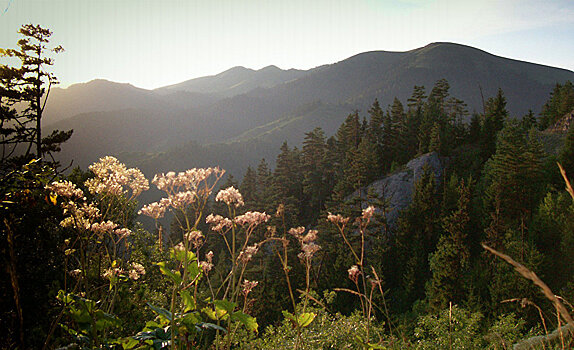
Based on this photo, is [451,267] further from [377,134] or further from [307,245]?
[307,245]

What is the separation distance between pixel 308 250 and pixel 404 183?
2282 inches

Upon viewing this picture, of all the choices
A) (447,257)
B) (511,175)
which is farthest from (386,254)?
(511,175)

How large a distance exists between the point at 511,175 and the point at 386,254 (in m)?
20.4

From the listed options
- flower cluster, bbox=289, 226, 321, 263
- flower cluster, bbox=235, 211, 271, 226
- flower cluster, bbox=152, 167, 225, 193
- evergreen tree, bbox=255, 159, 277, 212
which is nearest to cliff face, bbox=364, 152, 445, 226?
evergreen tree, bbox=255, 159, 277, 212

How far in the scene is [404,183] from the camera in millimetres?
57438

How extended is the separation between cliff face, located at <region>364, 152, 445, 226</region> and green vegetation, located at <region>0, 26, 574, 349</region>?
1748 millimetres

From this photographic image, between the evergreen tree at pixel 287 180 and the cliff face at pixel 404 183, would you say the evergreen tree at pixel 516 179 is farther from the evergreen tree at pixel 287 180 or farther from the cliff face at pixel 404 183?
the evergreen tree at pixel 287 180

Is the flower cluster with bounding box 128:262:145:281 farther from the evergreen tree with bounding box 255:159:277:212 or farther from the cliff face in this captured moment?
the cliff face

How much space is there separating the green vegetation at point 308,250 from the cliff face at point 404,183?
175 centimetres

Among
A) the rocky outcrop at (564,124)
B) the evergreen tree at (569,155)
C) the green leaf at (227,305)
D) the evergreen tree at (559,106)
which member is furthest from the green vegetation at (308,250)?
the rocky outcrop at (564,124)

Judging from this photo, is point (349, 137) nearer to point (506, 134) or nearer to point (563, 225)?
point (506, 134)

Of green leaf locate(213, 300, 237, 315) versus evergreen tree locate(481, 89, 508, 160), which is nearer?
green leaf locate(213, 300, 237, 315)

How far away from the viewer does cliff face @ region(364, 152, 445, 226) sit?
5553 cm

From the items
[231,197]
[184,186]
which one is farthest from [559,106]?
[184,186]
